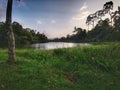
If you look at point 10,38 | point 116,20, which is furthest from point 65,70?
point 116,20

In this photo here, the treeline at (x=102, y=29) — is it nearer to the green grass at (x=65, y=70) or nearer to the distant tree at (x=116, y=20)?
the distant tree at (x=116, y=20)

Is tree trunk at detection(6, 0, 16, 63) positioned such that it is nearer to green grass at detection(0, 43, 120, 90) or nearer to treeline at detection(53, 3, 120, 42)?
green grass at detection(0, 43, 120, 90)

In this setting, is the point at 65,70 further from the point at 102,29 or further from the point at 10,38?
the point at 102,29

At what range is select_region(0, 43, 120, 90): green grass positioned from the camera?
827 centimetres

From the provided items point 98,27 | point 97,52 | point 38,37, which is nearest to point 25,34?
point 38,37

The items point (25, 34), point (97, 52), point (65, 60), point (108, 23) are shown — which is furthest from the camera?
point (108, 23)

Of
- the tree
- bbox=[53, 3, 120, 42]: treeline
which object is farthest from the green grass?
bbox=[53, 3, 120, 42]: treeline

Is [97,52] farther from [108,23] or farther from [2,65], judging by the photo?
[108,23]

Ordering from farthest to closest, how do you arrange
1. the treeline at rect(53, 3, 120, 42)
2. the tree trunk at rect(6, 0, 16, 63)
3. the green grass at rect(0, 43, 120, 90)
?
the treeline at rect(53, 3, 120, 42) → the tree trunk at rect(6, 0, 16, 63) → the green grass at rect(0, 43, 120, 90)

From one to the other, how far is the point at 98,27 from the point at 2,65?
59.2 m

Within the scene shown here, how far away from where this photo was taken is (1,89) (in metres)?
7.72

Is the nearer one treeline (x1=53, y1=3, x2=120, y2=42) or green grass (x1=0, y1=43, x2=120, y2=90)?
green grass (x1=0, y1=43, x2=120, y2=90)

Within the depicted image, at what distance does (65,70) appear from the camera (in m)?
10.0

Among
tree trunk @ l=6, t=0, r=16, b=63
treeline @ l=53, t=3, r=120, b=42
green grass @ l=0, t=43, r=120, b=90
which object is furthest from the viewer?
Answer: treeline @ l=53, t=3, r=120, b=42
